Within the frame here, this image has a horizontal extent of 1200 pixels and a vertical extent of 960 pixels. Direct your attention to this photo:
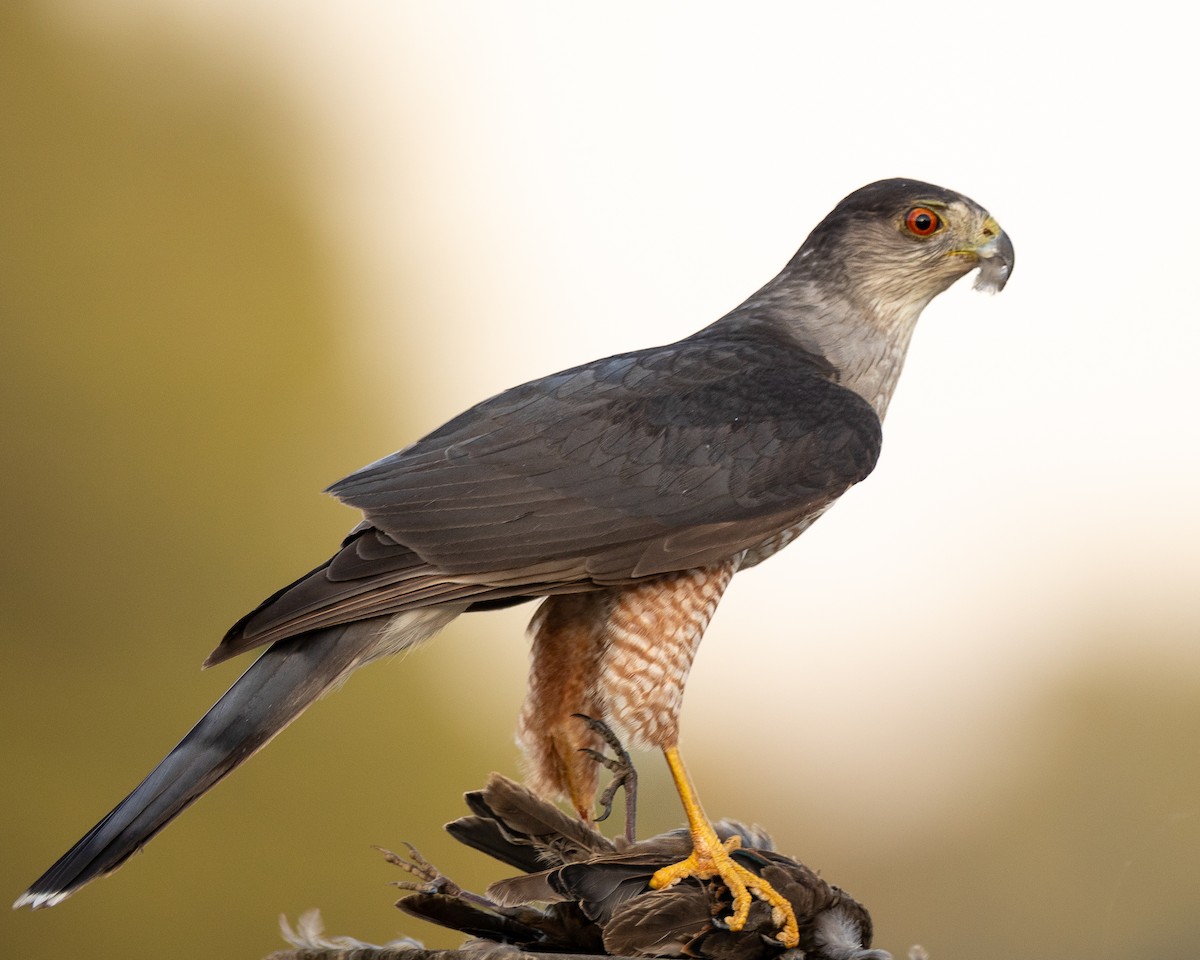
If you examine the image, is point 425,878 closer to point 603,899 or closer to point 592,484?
point 603,899

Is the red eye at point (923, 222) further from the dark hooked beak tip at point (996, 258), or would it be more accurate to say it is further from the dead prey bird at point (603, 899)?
the dead prey bird at point (603, 899)

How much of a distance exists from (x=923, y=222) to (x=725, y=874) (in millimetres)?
1574

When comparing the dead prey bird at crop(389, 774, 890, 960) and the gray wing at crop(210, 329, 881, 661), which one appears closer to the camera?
the dead prey bird at crop(389, 774, 890, 960)

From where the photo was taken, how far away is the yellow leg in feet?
7.47

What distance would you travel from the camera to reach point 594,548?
8.13 feet

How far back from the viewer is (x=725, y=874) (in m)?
2.31

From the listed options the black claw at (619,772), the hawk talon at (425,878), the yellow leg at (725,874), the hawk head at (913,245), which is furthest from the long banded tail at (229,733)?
the hawk head at (913,245)

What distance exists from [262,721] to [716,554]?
894mm

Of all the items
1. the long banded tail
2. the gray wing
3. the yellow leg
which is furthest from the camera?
the gray wing

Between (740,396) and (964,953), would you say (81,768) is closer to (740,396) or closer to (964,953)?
(964,953)

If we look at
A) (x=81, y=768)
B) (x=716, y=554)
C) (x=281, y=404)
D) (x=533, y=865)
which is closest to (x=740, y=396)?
(x=716, y=554)

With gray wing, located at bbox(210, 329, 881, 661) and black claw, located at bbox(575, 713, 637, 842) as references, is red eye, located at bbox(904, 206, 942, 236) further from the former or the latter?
black claw, located at bbox(575, 713, 637, 842)

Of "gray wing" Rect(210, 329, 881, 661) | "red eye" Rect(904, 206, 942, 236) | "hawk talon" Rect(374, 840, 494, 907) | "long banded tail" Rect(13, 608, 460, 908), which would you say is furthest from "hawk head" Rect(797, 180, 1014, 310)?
"hawk talon" Rect(374, 840, 494, 907)

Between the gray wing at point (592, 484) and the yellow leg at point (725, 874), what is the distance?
18.7 inches
